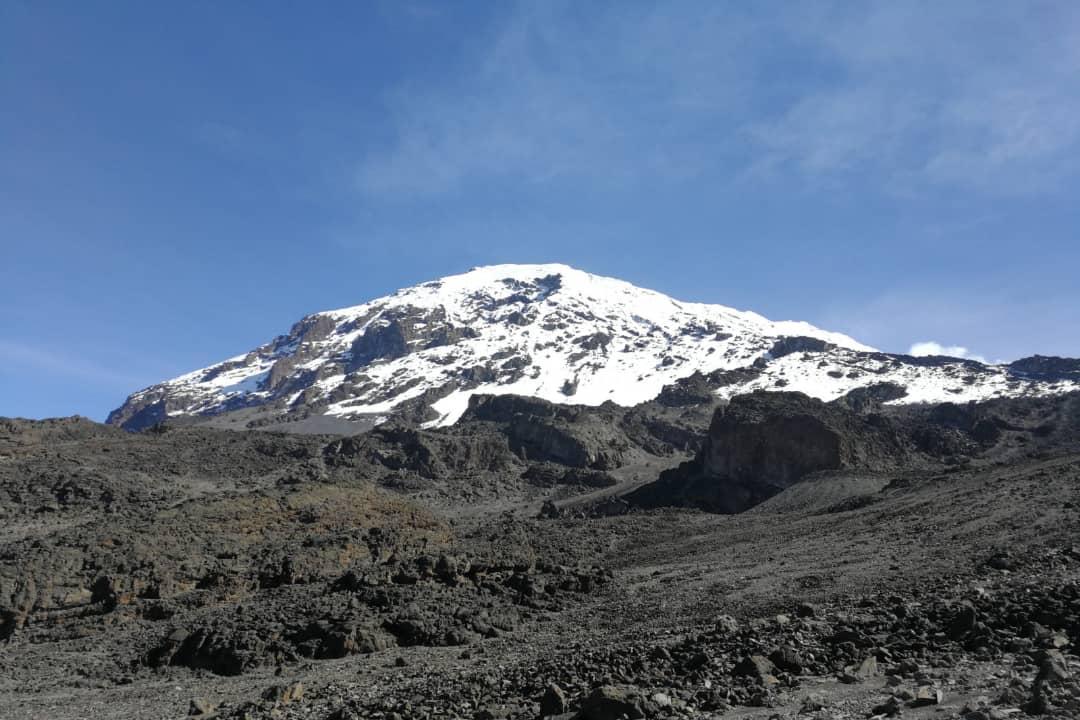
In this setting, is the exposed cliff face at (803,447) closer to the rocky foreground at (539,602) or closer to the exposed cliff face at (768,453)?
the exposed cliff face at (768,453)

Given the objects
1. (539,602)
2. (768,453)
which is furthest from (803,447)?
(539,602)

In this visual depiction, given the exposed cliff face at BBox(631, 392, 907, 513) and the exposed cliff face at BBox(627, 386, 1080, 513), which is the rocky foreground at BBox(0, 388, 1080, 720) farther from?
the exposed cliff face at BBox(627, 386, 1080, 513)

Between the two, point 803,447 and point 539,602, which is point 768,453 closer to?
point 803,447

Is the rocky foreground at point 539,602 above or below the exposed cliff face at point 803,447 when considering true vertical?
below

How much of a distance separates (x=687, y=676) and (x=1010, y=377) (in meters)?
144

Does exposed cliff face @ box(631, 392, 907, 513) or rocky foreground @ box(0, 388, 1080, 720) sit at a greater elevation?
exposed cliff face @ box(631, 392, 907, 513)

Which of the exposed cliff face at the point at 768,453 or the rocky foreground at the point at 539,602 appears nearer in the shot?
the rocky foreground at the point at 539,602

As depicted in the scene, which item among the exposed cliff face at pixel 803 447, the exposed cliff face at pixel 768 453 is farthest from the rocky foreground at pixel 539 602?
the exposed cliff face at pixel 803 447

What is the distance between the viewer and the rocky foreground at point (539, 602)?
1189 cm

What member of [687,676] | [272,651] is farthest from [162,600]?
[687,676]

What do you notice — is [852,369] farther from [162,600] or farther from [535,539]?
[162,600]

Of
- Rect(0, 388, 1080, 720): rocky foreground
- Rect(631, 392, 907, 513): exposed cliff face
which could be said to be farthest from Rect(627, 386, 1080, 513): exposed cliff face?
Rect(0, 388, 1080, 720): rocky foreground

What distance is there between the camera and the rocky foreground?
39.0 ft

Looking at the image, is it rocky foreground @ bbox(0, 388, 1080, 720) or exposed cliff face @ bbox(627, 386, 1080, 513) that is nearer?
rocky foreground @ bbox(0, 388, 1080, 720)
